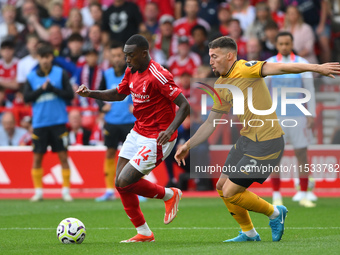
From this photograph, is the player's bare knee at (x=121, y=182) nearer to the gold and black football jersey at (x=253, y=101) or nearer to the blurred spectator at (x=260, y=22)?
the gold and black football jersey at (x=253, y=101)

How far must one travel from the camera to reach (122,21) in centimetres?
1661

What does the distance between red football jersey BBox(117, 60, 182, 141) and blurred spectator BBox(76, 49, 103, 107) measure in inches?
304

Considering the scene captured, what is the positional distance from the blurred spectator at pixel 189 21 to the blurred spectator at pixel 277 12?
165cm

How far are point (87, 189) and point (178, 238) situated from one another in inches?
261

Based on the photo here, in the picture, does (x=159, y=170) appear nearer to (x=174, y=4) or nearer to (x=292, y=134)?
(x=292, y=134)

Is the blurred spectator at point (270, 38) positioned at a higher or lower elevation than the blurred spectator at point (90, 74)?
higher

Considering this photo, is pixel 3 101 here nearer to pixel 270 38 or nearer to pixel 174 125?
pixel 270 38

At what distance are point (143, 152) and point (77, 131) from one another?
7.19m

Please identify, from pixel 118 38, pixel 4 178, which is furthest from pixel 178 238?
pixel 118 38

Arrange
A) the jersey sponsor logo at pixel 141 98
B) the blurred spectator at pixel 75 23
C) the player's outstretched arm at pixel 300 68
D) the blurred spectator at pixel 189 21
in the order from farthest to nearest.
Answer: the blurred spectator at pixel 75 23 < the blurred spectator at pixel 189 21 < the jersey sponsor logo at pixel 141 98 < the player's outstretched arm at pixel 300 68

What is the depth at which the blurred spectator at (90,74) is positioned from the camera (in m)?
15.5

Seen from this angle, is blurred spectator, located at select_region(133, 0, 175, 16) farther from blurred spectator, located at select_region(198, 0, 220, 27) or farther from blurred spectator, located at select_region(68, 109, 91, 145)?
blurred spectator, located at select_region(68, 109, 91, 145)

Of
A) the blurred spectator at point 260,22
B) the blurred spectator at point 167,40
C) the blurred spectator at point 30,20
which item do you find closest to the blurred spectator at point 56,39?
the blurred spectator at point 30,20

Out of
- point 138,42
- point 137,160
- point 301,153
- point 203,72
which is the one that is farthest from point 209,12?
point 137,160
